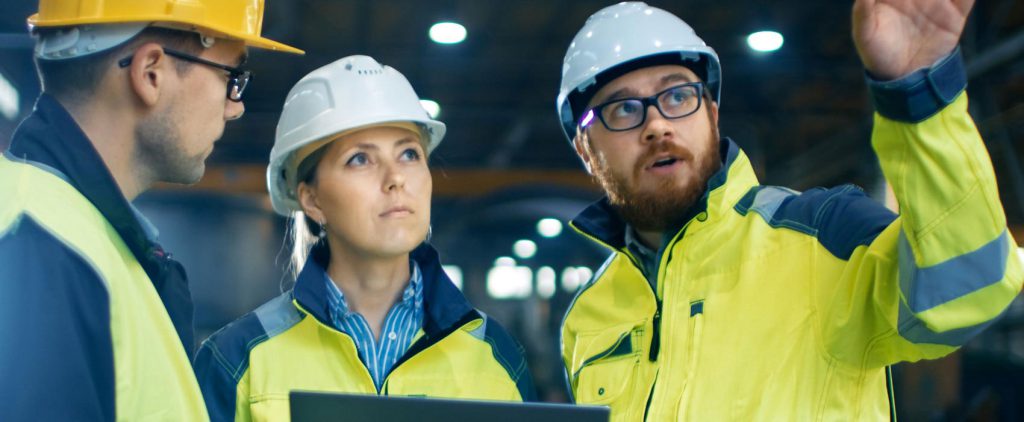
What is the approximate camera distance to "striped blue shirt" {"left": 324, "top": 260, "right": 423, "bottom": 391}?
2.47m

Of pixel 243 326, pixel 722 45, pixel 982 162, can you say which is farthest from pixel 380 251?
pixel 722 45

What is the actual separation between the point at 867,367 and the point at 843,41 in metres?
9.75

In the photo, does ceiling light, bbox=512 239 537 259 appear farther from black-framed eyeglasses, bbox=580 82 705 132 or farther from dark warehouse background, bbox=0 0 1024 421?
black-framed eyeglasses, bbox=580 82 705 132

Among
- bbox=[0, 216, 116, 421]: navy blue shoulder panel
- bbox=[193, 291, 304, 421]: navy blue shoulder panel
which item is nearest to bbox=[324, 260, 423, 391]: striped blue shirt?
bbox=[193, 291, 304, 421]: navy blue shoulder panel

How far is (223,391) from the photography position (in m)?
2.37

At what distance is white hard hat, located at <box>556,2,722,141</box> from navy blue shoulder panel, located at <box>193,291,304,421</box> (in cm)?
98

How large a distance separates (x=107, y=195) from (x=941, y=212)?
4.49 ft

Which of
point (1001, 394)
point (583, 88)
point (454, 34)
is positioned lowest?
point (1001, 394)

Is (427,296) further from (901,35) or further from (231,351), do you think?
(901,35)

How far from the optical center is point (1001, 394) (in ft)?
28.4

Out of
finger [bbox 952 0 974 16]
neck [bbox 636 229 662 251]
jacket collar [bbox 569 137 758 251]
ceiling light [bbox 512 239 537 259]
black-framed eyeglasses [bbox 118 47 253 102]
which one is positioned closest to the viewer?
finger [bbox 952 0 974 16]

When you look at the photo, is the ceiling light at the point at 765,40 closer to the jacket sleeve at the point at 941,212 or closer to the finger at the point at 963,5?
the jacket sleeve at the point at 941,212

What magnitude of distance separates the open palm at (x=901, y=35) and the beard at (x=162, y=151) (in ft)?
4.03

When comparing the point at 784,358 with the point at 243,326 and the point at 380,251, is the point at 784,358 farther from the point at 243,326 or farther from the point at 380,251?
the point at 243,326
